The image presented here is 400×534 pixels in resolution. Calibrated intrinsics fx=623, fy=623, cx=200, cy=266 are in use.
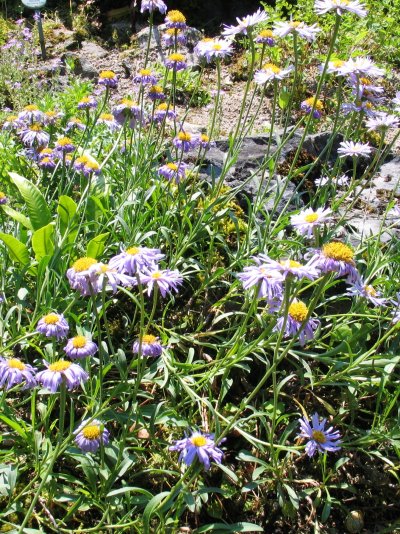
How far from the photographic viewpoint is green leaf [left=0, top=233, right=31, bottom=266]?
253 cm

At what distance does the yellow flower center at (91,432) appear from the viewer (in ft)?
5.95

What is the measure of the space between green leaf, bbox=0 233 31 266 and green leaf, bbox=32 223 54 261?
2.3 inches

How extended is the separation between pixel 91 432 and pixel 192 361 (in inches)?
29.8

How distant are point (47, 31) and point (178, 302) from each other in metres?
4.82

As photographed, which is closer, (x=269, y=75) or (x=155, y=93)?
(x=269, y=75)

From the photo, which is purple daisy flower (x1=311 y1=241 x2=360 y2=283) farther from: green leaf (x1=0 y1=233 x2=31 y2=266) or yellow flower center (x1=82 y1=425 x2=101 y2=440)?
green leaf (x1=0 y1=233 x2=31 y2=266)

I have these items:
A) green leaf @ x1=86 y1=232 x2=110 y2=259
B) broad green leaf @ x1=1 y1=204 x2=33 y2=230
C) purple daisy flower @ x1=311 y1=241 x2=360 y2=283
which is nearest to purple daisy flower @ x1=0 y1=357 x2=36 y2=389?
green leaf @ x1=86 y1=232 x2=110 y2=259

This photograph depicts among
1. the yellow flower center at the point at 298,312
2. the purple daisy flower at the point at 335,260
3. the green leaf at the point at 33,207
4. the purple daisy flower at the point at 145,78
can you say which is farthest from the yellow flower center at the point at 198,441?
the purple daisy flower at the point at 145,78

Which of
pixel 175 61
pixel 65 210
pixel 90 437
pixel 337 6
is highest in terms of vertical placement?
pixel 337 6

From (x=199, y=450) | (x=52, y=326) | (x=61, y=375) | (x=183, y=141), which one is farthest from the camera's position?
(x=183, y=141)

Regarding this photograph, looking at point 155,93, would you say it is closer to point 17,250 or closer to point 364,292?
point 17,250

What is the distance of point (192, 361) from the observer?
8.24ft

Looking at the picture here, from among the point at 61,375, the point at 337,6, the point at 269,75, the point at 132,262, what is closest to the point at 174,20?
the point at 269,75

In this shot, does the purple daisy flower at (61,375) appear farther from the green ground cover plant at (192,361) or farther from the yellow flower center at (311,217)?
the yellow flower center at (311,217)
